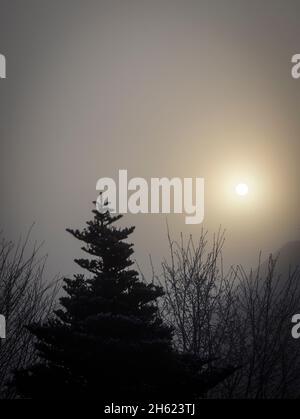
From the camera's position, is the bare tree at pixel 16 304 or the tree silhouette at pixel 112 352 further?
the bare tree at pixel 16 304

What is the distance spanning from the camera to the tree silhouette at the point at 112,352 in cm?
727

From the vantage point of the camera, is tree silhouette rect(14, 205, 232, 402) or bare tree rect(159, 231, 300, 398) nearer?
tree silhouette rect(14, 205, 232, 402)

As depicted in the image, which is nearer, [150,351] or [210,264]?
[150,351]

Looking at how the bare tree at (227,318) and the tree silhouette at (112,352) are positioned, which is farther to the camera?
the bare tree at (227,318)

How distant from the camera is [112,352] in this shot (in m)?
7.27

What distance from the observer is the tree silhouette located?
7.27 meters

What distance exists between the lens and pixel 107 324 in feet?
24.3

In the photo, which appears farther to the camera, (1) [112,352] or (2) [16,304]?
(2) [16,304]

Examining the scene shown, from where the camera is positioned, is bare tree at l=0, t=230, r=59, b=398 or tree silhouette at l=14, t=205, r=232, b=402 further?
bare tree at l=0, t=230, r=59, b=398
